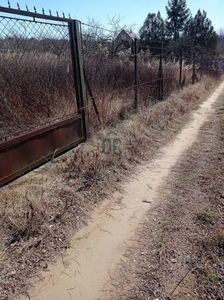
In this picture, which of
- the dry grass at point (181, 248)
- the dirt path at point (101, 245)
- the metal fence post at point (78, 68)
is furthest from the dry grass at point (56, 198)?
the dry grass at point (181, 248)

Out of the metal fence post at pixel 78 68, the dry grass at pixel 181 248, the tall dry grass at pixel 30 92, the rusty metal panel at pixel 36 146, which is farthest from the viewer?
the tall dry grass at pixel 30 92

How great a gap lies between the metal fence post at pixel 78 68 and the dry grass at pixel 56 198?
59cm

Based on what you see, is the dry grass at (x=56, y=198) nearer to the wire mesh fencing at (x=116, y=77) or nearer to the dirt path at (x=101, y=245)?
the dirt path at (x=101, y=245)

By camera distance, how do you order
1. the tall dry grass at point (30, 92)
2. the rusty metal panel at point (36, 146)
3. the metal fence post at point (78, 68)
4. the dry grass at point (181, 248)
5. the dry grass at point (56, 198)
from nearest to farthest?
the dry grass at point (181, 248) → the dry grass at point (56, 198) → the rusty metal panel at point (36, 146) → the metal fence post at point (78, 68) → the tall dry grass at point (30, 92)

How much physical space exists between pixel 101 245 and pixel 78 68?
281 cm

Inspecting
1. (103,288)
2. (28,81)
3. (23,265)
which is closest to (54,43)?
(28,81)

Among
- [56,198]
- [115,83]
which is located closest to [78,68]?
[56,198]

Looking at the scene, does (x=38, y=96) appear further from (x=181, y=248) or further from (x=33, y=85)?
(x=181, y=248)

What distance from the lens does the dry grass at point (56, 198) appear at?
1.91 metres

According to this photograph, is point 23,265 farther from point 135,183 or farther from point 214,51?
point 214,51

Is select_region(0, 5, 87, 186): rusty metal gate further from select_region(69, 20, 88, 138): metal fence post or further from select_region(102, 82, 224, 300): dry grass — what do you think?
select_region(102, 82, 224, 300): dry grass

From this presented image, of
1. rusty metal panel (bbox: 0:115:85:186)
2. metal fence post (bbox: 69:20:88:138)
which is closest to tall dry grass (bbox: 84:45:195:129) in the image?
metal fence post (bbox: 69:20:88:138)

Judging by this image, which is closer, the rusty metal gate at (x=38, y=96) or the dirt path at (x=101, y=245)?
the dirt path at (x=101, y=245)

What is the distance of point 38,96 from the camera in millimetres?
4758
